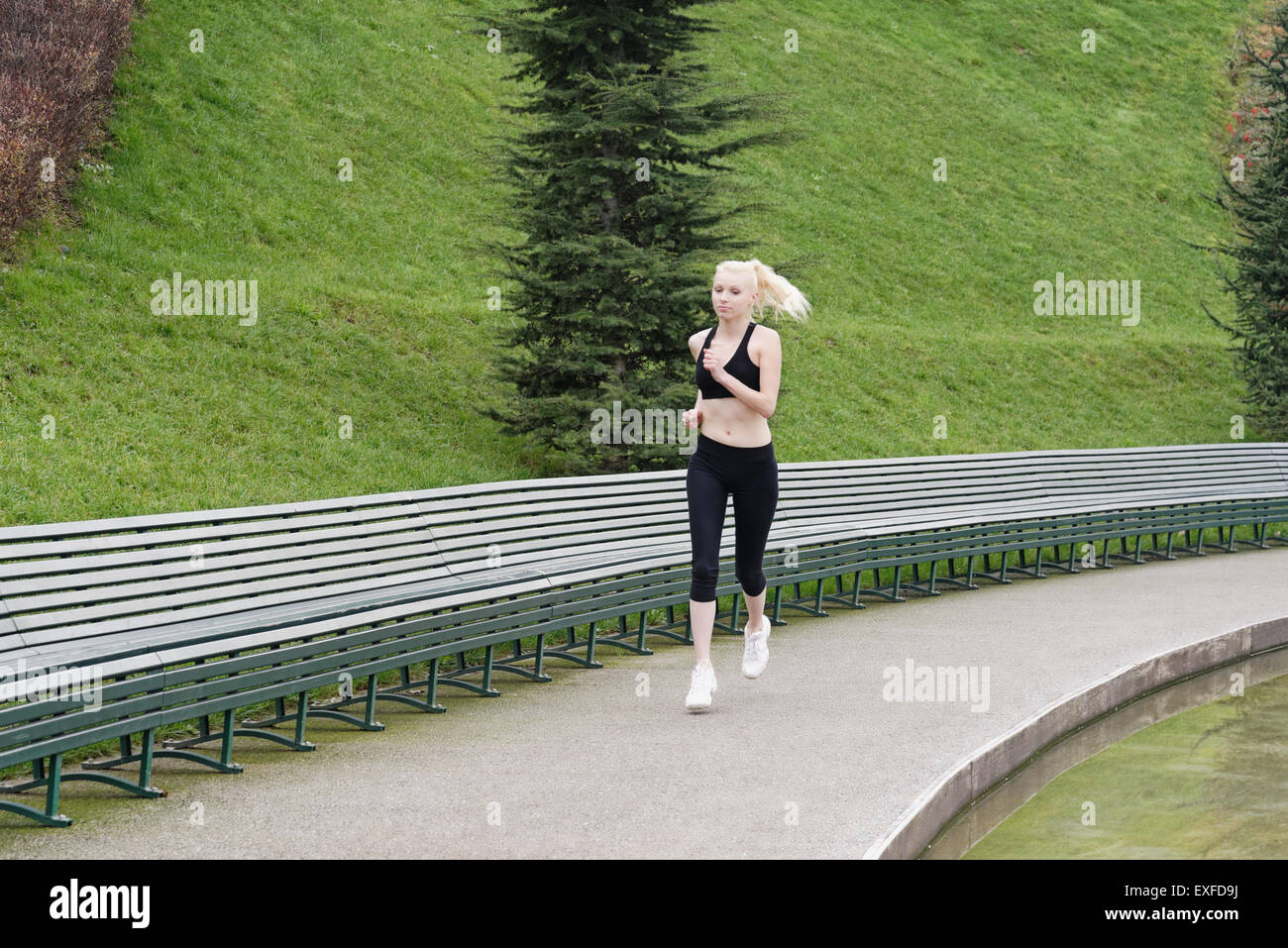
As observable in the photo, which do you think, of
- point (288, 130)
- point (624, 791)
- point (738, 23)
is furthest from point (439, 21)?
point (624, 791)

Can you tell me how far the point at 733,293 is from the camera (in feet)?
21.4

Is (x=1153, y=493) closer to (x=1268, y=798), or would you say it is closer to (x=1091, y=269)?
(x=1268, y=798)

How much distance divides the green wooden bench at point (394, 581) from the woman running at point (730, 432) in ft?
3.37

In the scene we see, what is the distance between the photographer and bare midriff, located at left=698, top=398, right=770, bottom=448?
21.6ft

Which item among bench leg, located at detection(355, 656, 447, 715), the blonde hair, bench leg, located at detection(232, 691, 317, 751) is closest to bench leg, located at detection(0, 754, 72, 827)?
bench leg, located at detection(232, 691, 317, 751)

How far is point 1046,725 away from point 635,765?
2.04m

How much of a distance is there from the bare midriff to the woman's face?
1.35 ft

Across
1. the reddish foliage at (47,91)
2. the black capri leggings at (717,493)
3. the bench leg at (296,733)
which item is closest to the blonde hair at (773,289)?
the black capri leggings at (717,493)

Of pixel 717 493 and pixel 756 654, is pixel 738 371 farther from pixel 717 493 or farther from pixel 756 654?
pixel 756 654

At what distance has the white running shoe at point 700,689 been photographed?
6646 mm

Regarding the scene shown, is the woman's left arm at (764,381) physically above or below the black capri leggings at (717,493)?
above

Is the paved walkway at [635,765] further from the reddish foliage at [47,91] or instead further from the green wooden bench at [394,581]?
the reddish foliage at [47,91]

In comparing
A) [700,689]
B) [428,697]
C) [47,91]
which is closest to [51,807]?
[428,697]

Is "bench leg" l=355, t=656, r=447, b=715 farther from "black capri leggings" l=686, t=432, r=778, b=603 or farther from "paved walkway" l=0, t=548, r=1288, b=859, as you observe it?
"black capri leggings" l=686, t=432, r=778, b=603
